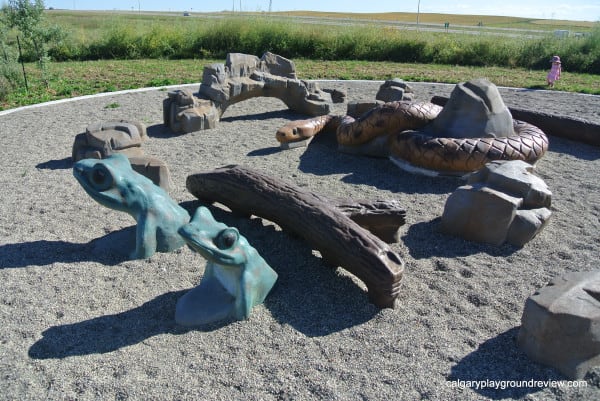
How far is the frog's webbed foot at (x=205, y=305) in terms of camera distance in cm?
323

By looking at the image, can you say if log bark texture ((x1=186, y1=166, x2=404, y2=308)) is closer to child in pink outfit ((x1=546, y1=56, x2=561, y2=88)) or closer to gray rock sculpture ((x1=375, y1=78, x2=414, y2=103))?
gray rock sculpture ((x1=375, y1=78, x2=414, y2=103))

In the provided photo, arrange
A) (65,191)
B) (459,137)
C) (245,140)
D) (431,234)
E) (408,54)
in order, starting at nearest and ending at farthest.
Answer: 1. (431,234)
2. (65,191)
3. (459,137)
4. (245,140)
5. (408,54)

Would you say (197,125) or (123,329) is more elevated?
(197,125)

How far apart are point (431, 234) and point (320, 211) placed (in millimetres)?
1316

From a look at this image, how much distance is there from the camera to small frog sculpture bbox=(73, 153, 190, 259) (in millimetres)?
3902

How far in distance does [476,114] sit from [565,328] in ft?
11.3

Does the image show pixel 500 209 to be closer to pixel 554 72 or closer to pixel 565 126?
pixel 565 126

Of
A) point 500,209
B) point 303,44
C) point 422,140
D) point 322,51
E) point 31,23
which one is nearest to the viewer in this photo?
point 500,209

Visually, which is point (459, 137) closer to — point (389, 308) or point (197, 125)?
point (389, 308)

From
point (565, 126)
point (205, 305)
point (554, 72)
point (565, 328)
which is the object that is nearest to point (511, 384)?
point (565, 328)

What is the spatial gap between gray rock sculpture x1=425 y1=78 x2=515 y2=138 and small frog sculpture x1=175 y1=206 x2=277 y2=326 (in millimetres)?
3339

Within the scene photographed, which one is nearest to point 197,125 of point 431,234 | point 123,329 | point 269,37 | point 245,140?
point 245,140

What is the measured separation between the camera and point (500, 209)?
13.8 ft

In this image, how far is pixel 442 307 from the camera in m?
3.50
